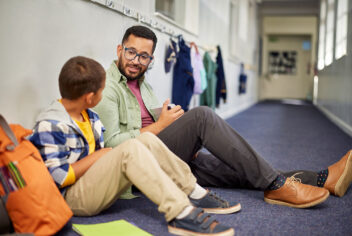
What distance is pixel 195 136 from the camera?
170 cm

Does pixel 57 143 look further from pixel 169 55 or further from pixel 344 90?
pixel 344 90

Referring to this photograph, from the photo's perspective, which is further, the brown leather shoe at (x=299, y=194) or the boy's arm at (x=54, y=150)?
the brown leather shoe at (x=299, y=194)

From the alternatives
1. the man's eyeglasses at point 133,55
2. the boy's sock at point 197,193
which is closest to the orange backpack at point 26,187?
the boy's sock at point 197,193

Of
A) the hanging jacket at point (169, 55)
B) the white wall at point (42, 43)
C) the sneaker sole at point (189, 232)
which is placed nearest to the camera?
the sneaker sole at point (189, 232)

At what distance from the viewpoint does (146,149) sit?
1337 millimetres

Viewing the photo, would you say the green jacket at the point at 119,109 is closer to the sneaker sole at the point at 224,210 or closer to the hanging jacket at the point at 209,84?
the sneaker sole at the point at 224,210

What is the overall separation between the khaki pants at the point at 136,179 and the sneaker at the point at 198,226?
0.13ft

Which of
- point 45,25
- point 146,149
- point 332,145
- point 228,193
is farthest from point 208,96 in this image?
point 146,149

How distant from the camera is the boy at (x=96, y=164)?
1.30m

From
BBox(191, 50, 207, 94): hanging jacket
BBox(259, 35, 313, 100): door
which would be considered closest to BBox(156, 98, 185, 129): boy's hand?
BBox(191, 50, 207, 94): hanging jacket

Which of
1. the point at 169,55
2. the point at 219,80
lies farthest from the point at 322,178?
the point at 219,80

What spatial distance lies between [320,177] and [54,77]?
1.45 m

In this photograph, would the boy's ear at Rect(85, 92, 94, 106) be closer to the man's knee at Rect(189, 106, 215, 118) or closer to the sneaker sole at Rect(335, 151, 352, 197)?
the man's knee at Rect(189, 106, 215, 118)

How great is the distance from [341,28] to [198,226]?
5.25 metres
